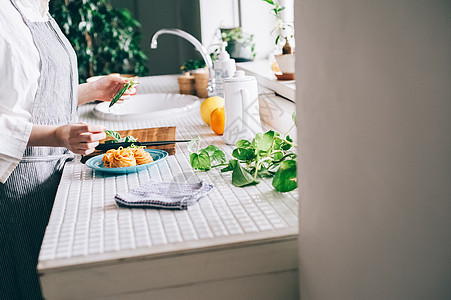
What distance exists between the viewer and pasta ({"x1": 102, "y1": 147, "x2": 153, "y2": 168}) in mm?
1184

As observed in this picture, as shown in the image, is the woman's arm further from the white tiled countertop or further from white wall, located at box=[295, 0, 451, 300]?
white wall, located at box=[295, 0, 451, 300]

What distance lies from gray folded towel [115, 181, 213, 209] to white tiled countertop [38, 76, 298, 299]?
15 millimetres

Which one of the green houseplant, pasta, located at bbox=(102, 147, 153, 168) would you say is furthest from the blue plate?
the green houseplant

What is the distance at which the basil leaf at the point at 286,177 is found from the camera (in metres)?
0.95

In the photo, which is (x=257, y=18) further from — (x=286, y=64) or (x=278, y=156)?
(x=278, y=156)

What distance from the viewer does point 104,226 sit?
87 cm

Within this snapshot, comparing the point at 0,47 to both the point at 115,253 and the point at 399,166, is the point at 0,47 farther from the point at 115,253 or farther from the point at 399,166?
the point at 399,166

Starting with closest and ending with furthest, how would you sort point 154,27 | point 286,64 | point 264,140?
point 264,140 < point 286,64 < point 154,27

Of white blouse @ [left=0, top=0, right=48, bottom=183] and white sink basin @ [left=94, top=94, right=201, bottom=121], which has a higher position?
white blouse @ [left=0, top=0, right=48, bottom=183]

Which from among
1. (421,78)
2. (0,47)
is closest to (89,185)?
(0,47)

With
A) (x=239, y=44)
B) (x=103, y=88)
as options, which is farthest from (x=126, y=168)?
(x=239, y=44)

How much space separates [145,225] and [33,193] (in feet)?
1.84

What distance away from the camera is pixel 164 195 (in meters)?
0.98

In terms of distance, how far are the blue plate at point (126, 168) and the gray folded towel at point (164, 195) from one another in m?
0.13
